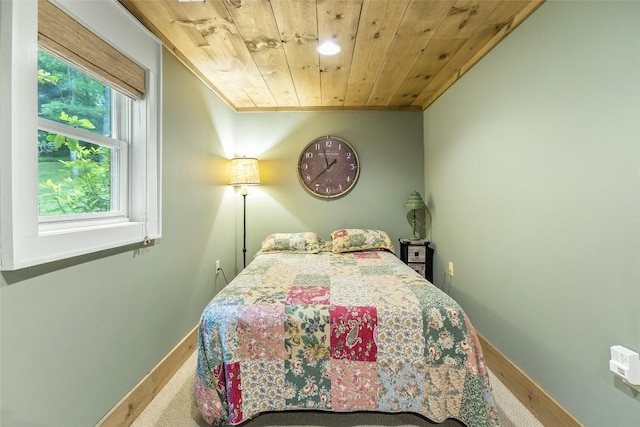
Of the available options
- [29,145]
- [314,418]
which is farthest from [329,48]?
[314,418]

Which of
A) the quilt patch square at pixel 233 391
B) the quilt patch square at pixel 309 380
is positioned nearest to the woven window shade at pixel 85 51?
the quilt patch square at pixel 233 391

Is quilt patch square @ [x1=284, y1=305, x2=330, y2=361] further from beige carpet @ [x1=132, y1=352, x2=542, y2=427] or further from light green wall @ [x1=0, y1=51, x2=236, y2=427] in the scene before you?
light green wall @ [x1=0, y1=51, x2=236, y2=427]

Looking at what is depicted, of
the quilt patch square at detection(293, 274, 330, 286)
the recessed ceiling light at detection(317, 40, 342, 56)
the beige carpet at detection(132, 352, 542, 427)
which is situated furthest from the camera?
the recessed ceiling light at detection(317, 40, 342, 56)

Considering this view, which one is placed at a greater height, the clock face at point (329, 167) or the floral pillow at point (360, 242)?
the clock face at point (329, 167)

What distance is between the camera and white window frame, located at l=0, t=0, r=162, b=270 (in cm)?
101

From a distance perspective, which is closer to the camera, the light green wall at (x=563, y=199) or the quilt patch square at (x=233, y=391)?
the light green wall at (x=563, y=199)

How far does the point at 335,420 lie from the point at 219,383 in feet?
2.18

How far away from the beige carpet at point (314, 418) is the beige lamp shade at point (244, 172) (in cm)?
201

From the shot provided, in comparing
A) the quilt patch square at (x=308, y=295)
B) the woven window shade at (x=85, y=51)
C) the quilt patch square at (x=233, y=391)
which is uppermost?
the woven window shade at (x=85, y=51)

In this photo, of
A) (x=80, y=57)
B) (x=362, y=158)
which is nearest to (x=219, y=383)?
(x=80, y=57)

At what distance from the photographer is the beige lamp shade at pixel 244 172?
3.14m

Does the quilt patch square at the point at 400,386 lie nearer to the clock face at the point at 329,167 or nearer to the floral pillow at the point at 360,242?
the floral pillow at the point at 360,242

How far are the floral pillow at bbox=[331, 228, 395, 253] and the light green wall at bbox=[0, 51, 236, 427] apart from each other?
1.23m

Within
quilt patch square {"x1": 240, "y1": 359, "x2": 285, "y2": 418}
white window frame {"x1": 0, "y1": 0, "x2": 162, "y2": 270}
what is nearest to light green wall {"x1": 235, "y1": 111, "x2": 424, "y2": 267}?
white window frame {"x1": 0, "y1": 0, "x2": 162, "y2": 270}
